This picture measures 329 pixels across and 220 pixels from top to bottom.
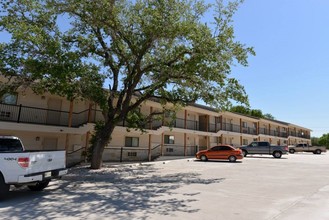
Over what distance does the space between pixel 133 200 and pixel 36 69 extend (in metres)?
7.73

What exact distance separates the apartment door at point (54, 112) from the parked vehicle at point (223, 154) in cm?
1384

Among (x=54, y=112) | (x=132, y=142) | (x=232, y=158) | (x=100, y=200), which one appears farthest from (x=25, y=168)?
(x=232, y=158)

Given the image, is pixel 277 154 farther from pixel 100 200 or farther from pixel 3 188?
pixel 3 188

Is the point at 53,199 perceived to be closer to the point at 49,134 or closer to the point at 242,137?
the point at 49,134

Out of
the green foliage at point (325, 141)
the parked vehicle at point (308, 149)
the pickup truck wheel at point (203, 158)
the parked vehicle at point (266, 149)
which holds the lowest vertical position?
the pickup truck wheel at point (203, 158)

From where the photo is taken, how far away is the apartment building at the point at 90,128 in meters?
18.8

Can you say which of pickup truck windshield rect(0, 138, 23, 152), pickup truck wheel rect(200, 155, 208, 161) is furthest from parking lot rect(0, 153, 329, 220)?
Answer: pickup truck wheel rect(200, 155, 208, 161)

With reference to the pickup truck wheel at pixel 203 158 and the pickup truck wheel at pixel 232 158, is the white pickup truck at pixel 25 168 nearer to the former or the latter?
the pickup truck wheel at pixel 203 158

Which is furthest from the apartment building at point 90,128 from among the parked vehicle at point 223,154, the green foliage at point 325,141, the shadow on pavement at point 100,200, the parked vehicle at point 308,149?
the green foliage at point 325,141

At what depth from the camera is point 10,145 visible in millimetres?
10477

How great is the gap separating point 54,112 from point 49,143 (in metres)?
2.36

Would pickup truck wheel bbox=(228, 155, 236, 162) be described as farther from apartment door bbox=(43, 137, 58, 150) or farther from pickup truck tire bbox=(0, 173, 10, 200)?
pickup truck tire bbox=(0, 173, 10, 200)

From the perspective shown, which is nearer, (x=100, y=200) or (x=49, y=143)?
(x=100, y=200)

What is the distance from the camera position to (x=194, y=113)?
35.9 metres
